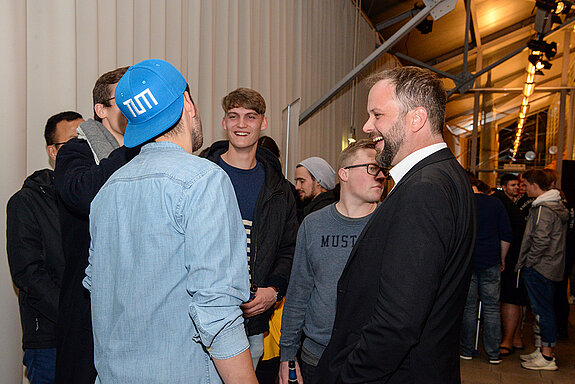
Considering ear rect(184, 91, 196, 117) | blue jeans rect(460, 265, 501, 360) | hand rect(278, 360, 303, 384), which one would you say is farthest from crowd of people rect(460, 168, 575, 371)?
ear rect(184, 91, 196, 117)

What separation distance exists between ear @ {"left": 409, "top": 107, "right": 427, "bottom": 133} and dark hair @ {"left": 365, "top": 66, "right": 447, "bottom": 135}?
0.01 metres

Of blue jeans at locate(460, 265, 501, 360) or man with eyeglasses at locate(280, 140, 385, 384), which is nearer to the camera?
man with eyeglasses at locate(280, 140, 385, 384)

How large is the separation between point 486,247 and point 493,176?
8.18 meters

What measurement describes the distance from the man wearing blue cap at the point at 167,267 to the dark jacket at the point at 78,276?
33cm

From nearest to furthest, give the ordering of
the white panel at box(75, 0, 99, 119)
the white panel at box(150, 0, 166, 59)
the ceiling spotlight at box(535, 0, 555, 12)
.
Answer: the white panel at box(75, 0, 99, 119) → the white panel at box(150, 0, 166, 59) → the ceiling spotlight at box(535, 0, 555, 12)

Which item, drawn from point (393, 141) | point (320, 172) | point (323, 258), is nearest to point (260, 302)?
point (323, 258)

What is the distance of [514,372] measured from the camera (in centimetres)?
492

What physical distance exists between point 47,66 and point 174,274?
1.73 meters

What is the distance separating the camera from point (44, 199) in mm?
2164

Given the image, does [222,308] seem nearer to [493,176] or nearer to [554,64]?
[493,176]

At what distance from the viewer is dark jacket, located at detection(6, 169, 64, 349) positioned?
2096 mm

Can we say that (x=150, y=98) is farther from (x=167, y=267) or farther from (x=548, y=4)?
(x=548, y=4)

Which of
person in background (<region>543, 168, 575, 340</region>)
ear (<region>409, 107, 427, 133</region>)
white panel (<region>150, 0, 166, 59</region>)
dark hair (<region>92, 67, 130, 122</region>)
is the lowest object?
person in background (<region>543, 168, 575, 340</region>)

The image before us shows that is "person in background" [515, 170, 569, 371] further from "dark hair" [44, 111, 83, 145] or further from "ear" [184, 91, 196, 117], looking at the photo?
"ear" [184, 91, 196, 117]
